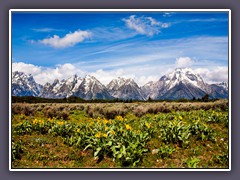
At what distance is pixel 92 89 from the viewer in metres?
5.99

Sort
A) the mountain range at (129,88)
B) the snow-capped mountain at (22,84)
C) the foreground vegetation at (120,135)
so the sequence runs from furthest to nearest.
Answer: the mountain range at (129,88) < the snow-capped mountain at (22,84) < the foreground vegetation at (120,135)

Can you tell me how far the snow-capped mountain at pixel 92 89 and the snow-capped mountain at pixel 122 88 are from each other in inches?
4.0

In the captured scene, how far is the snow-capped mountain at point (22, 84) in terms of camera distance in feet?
18.9

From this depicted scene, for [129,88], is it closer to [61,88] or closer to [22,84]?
[61,88]

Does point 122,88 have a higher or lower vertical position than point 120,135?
higher

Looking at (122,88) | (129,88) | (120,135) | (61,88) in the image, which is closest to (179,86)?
(129,88)

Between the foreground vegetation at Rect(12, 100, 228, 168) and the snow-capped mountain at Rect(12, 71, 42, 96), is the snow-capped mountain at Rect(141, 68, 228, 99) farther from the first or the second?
the snow-capped mountain at Rect(12, 71, 42, 96)

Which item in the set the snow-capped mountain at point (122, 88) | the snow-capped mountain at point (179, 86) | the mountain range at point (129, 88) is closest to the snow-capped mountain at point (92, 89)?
the mountain range at point (129, 88)

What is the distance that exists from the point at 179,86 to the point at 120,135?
52.0 inches

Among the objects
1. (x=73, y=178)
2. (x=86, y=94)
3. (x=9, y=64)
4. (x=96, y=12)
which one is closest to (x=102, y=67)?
(x=86, y=94)

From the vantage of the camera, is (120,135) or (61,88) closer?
(120,135)

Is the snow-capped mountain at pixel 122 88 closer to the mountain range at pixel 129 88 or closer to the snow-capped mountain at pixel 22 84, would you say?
the mountain range at pixel 129 88

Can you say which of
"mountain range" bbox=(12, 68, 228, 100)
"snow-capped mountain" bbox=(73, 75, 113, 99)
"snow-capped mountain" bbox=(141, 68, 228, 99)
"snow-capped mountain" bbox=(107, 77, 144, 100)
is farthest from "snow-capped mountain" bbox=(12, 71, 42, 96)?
"snow-capped mountain" bbox=(141, 68, 228, 99)

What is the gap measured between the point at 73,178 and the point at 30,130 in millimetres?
1133
